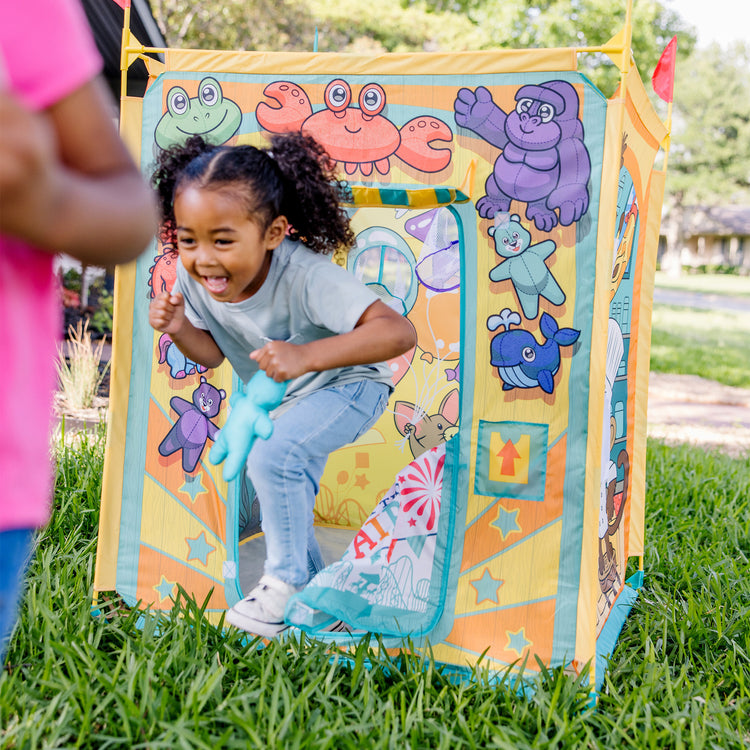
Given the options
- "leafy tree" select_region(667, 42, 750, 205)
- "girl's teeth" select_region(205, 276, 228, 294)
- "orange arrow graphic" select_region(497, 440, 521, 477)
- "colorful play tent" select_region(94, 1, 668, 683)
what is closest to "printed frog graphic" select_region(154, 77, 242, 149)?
"colorful play tent" select_region(94, 1, 668, 683)

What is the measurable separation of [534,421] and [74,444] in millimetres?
2529

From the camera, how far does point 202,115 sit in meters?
2.26

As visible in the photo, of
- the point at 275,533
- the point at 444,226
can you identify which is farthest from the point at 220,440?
the point at 444,226

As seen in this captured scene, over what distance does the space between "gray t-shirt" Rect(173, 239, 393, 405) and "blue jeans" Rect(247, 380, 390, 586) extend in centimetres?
7

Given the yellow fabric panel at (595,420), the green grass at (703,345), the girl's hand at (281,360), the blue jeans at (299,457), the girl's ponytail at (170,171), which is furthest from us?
the green grass at (703,345)

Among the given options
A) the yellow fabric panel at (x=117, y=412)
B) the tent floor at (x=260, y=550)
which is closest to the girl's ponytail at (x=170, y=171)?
the yellow fabric panel at (x=117, y=412)

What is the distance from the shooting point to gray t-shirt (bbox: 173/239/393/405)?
1.81 m

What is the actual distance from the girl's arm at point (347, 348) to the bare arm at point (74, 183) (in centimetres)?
74

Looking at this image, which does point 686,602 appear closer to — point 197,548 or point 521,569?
point 521,569

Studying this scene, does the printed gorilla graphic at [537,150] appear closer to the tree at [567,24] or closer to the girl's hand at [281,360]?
the girl's hand at [281,360]

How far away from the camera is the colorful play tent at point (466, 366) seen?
209cm

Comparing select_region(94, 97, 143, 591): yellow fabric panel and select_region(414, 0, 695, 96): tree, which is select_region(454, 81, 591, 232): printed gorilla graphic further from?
select_region(414, 0, 695, 96): tree

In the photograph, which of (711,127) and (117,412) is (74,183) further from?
(711,127)

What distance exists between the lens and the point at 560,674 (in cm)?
204
